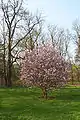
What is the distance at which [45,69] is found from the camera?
3416 cm

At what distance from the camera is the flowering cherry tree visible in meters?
34.2

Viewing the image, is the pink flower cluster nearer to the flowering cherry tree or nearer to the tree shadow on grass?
the flowering cherry tree

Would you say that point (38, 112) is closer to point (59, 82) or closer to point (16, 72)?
A: point (59, 82)

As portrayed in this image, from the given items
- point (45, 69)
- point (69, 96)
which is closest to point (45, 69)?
point (45, 69)

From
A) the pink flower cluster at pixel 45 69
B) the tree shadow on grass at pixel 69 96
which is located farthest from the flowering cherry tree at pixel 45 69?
the tree shadow on grass at pixel 69 96

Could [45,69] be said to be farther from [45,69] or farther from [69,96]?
[69,96]

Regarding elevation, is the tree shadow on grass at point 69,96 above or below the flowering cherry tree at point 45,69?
below

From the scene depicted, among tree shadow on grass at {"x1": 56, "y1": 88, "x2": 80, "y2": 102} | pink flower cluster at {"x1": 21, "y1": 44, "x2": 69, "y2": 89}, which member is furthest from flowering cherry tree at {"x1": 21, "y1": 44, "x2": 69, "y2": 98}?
tree shadow on grass at {"x1": 56, "y1": 88, "x2": 80, "y2": 102}

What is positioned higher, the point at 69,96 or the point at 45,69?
the point at 45,69

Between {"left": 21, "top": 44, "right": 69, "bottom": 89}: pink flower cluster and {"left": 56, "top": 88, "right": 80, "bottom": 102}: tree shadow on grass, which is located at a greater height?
{"left": 21, "top": 44, "right": 69, "bottom": 89}: pink flower cluster

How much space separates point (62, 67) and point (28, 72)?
4502 mm

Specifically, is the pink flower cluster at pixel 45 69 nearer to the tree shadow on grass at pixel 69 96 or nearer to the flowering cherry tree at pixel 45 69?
the flowering cherry tree at pixel 45 69

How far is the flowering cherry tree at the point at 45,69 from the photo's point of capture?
1348 inches

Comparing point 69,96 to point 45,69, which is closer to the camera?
point 45,69
